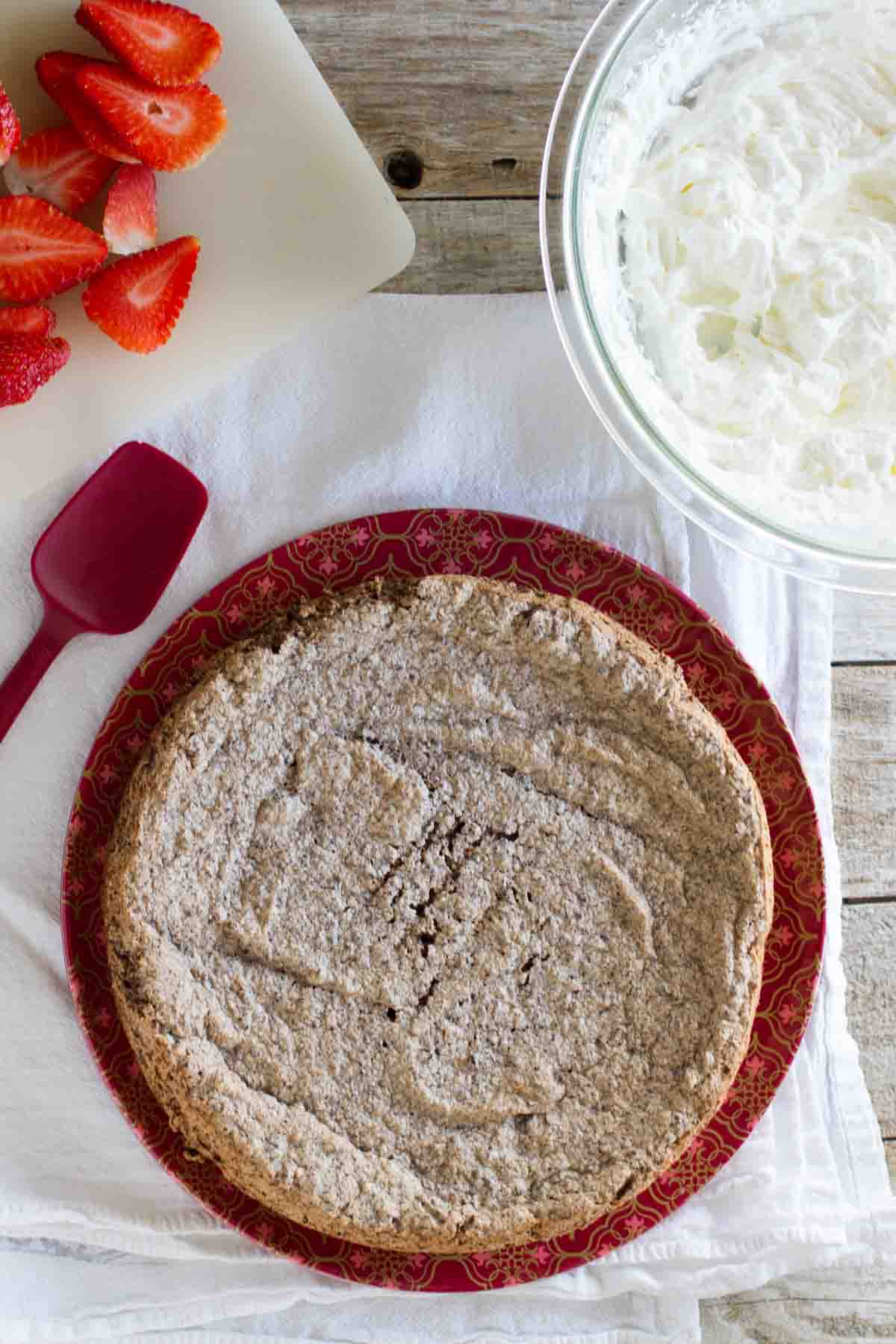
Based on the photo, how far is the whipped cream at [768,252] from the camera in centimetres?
132

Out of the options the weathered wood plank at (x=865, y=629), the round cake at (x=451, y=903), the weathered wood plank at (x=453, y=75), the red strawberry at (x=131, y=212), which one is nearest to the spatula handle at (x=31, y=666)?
the round cake at (x=451, y=903)

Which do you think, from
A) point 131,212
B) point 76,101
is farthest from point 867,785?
point 76,101

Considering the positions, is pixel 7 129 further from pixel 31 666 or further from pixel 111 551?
pixel 31 666

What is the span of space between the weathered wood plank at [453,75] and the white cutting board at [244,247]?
0.03 m

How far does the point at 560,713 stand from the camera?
138 cm

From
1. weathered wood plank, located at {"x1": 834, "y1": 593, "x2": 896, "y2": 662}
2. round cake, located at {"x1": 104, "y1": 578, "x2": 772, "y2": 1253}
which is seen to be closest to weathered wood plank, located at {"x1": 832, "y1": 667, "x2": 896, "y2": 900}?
weathered wood plank, located at {"x1": 834, "y1": 593, "x2": 896, "y2": 662}

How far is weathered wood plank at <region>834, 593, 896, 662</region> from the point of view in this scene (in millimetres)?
1529

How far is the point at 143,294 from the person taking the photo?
138 centimetres

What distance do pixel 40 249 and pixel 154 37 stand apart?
0.82ft

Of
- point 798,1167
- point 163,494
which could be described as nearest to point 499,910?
point 798,1167

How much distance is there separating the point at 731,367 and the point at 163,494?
619mm

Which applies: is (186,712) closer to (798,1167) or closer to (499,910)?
(499,910)

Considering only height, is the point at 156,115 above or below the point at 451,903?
above

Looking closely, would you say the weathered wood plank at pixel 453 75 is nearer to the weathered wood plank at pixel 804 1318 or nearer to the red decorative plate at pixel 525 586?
the red decorative plate at pixel 525 586
